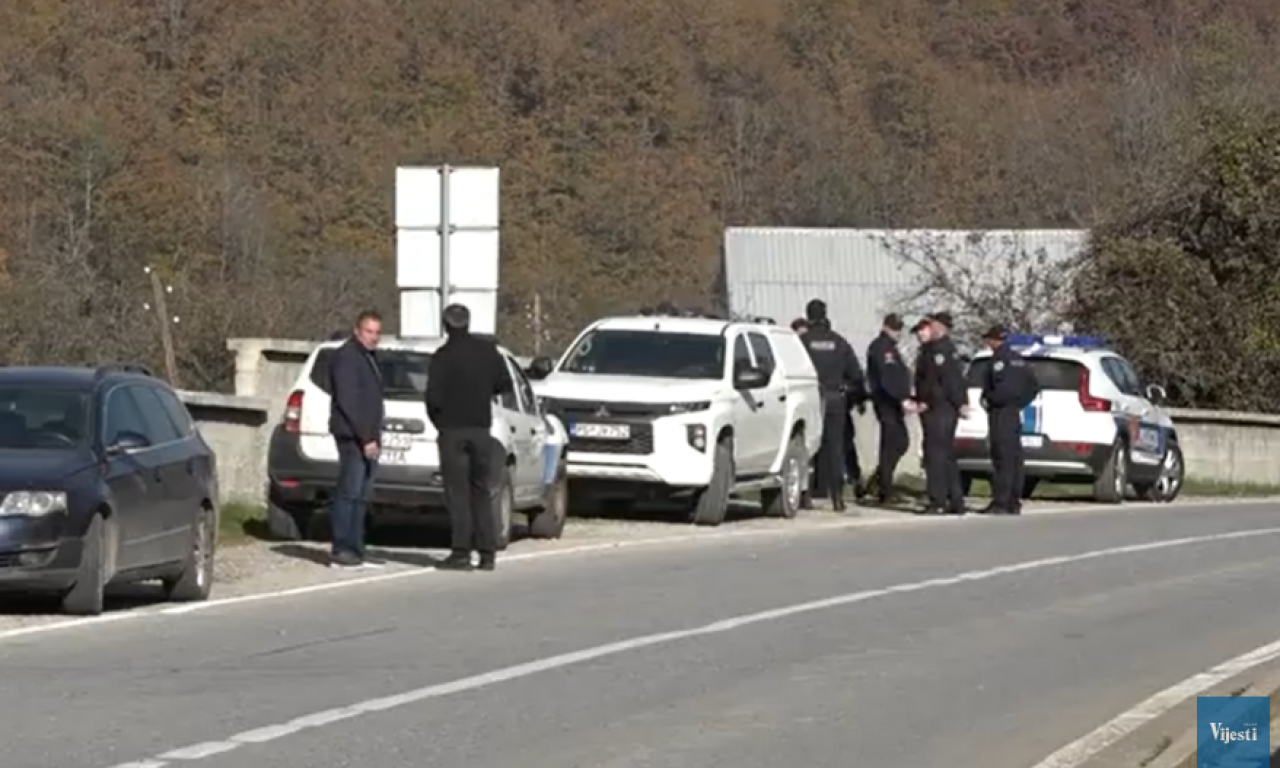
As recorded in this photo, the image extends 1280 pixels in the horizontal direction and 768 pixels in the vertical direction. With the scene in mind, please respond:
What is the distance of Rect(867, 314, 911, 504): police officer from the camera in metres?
26.6

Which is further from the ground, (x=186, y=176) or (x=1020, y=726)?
(x=186, y=176)

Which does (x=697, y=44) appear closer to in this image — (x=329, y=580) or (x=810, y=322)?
(x=810, y=322)

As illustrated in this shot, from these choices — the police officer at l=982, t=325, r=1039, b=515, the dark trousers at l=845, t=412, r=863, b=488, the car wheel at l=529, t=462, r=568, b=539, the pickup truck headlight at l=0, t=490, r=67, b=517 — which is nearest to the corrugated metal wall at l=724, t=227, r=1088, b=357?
the dark trousers at l=845, t=412, r=863, b=488

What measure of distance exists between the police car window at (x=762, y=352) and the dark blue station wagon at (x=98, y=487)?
29.6 feet

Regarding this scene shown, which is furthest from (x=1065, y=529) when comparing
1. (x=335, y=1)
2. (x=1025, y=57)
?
(x=1025, y=57)

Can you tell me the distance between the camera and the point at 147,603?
1641cm

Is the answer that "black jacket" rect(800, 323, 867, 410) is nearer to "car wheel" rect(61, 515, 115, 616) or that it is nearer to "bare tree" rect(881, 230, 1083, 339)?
"car wheel" rect(61, 515, 115, 616)

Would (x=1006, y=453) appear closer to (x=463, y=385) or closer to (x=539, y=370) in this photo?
(x=539, y=370)

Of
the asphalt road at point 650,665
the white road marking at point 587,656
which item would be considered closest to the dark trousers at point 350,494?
the asphalt road at point 650,665

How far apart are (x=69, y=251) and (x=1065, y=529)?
34.1 m

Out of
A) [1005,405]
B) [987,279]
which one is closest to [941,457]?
[1005,405]

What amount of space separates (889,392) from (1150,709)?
48.8 feet

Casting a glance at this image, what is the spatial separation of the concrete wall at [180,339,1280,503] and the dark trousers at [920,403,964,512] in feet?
18.3

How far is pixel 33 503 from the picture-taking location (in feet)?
48.2
